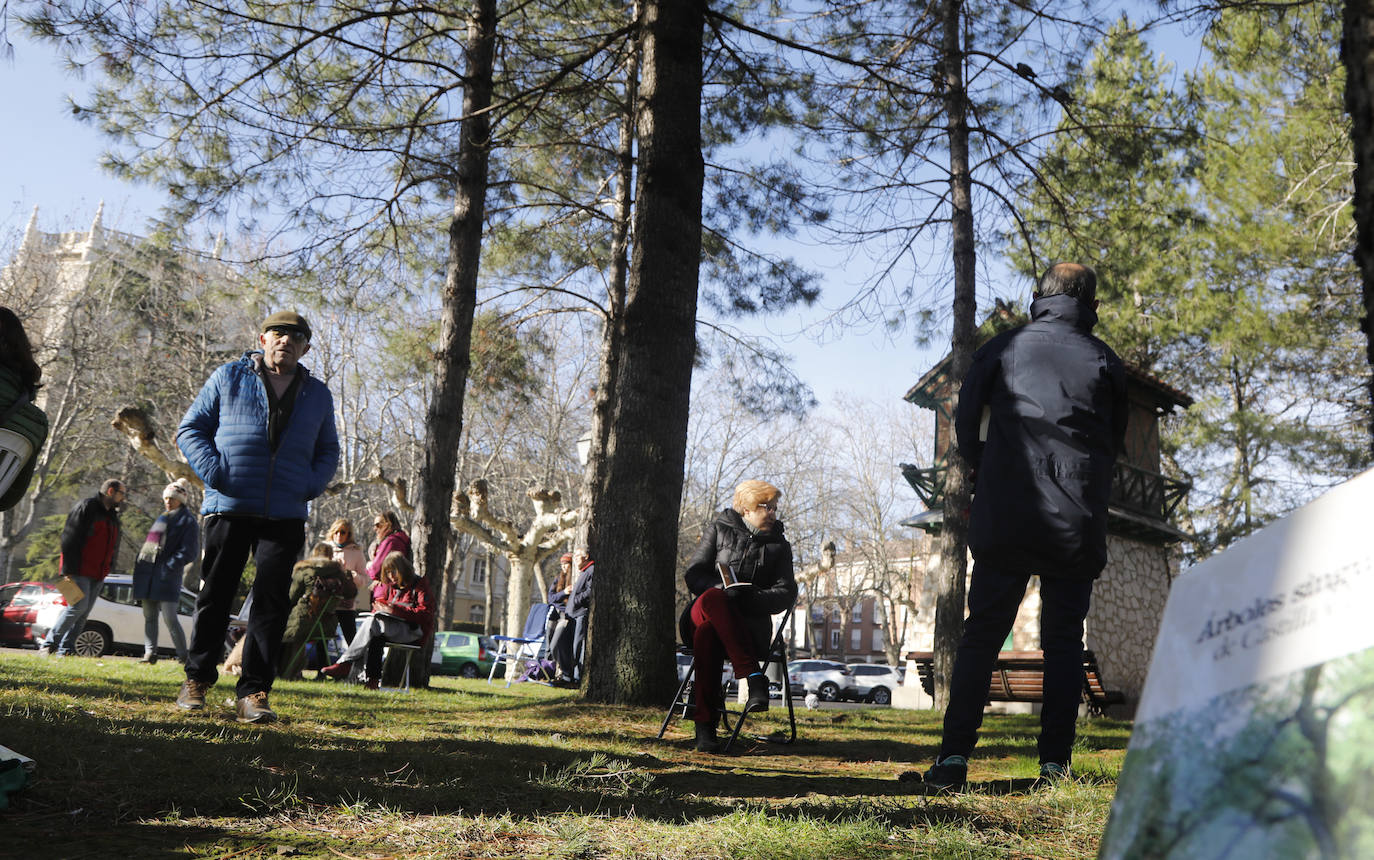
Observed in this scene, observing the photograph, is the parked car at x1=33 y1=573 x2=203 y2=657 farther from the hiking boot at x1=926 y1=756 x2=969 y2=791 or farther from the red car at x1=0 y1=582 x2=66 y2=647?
the hiking boot at x1=926 y1=756 x2=969 y2=791

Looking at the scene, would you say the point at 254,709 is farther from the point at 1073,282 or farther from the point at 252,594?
the point at 1073,282

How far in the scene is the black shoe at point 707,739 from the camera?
4.83 meters

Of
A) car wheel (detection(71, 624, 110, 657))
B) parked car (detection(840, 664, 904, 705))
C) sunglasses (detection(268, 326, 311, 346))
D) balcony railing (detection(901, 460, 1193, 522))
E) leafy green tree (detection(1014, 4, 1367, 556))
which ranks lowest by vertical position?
parked car (detection(840, 664, 904, 705))

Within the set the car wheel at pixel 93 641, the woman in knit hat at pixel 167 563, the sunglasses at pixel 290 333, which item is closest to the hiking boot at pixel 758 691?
the sunglasses at pixel 290 333

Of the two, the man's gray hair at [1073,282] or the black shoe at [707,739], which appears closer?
the man's gray hair at [1073,282]

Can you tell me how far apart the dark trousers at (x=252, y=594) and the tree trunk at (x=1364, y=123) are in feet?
13.9

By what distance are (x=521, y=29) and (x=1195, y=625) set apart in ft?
35.1

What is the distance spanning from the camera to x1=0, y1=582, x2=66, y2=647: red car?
51.5ft

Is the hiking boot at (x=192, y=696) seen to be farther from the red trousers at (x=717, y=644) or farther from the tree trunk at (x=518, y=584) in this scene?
the tree trunk at (x=518, y=584)

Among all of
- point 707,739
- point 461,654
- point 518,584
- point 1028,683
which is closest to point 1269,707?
point 707,739

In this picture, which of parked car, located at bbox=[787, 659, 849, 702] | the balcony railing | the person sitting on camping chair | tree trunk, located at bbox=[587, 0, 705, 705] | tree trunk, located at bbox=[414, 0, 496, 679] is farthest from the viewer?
parked car, located at bbox=[787, 659, 849, 702]

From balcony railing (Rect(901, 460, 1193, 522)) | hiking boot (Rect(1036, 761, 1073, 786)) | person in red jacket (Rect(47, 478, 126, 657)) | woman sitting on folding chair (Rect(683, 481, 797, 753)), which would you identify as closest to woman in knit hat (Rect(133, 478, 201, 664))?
person in red jacket (Rect(47, 478, 126, 657))

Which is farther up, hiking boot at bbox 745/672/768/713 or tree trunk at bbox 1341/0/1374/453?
tree trunk at bbox 1341/0/1374/453

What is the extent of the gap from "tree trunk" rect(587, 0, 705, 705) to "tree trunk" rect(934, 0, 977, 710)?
515 cm
